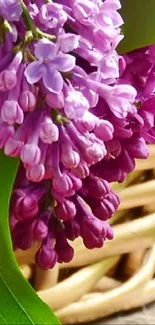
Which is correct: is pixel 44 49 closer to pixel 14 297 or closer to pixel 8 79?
pixel 8 79

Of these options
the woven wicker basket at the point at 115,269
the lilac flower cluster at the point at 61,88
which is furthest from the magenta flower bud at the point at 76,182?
the woven wicker basket at the point at 115,269

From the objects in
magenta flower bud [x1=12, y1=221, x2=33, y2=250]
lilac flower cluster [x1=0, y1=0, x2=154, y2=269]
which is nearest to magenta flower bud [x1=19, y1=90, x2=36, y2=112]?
lilac flower cluster [x1=0, y1=0, x2=154, y2=269]

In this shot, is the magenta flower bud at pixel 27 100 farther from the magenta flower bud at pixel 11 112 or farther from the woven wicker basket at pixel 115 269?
the woven wicker basket at pixel 115 269

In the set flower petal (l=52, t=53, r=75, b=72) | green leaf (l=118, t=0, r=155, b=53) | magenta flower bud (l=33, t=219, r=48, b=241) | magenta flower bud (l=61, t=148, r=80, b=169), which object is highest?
flower petal (l=52, t=53, r=75, b=72)

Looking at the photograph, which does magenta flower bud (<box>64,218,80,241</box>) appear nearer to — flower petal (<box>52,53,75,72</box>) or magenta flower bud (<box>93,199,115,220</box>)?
magenta flower bud (<box>93,199,115,220</box>)

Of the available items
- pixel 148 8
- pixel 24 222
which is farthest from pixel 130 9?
pixel 24 222

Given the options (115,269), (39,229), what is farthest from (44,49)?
(115,269)
